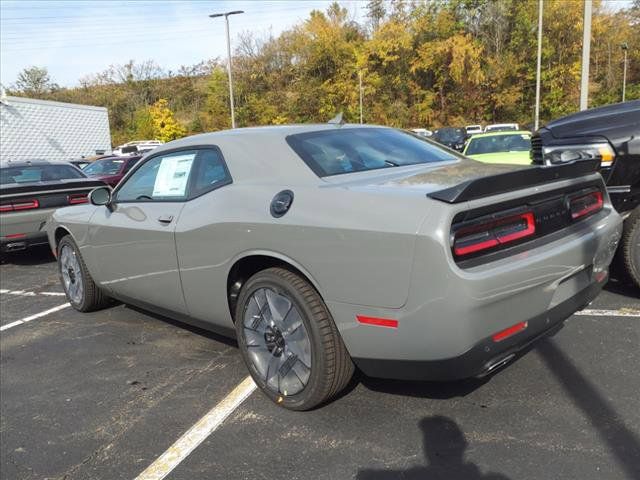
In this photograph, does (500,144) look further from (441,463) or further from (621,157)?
(441,463)

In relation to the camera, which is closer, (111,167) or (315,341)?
(315,341)

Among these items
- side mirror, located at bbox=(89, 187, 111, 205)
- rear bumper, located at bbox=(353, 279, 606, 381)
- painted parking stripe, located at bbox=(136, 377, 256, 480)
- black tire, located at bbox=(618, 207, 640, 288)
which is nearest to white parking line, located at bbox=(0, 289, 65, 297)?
side mirror, located at bbox=(89, 187, 111, 205)

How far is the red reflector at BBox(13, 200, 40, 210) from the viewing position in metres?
7.04

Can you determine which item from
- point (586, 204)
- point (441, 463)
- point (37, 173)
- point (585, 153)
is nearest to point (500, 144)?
point (585, 153)

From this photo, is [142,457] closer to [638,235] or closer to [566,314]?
[566,314]

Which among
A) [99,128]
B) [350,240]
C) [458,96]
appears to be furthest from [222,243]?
[458,96]

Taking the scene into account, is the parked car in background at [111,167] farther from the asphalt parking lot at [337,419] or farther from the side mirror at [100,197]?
the asphalt parking lot at [337,419]

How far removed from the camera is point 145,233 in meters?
3.72

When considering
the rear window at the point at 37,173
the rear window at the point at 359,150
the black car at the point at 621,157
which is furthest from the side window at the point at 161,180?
the rear window at the point at 37,173

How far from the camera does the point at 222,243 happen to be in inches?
121

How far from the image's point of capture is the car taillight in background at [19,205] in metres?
6.96

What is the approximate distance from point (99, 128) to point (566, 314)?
3650 cm

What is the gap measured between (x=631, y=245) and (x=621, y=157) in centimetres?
70

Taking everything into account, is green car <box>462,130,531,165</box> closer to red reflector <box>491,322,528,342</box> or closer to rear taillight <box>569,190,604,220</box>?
rear taillight <box>569,190,604,220</box>
